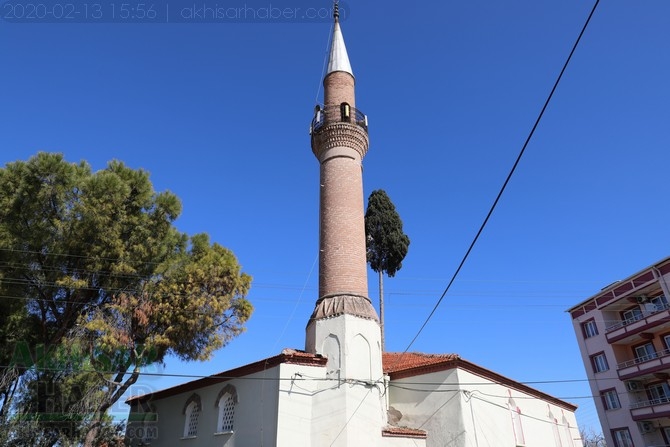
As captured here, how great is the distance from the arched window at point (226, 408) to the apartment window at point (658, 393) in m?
23.7

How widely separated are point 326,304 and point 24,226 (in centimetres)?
970

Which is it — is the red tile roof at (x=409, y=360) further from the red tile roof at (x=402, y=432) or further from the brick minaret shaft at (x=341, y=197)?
the brick minaret shaft at (x=341, y=197)

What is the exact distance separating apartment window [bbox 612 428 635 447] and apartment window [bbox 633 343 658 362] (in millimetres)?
4145

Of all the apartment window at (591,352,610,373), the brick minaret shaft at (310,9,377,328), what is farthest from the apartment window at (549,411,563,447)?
the apartment window at (591,352,610,373)

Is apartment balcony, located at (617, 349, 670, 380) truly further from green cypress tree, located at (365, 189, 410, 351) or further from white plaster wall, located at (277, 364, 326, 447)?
white plaster wall, located at (277, 364, 326, 447)

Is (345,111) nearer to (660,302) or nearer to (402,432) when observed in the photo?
(402,432)

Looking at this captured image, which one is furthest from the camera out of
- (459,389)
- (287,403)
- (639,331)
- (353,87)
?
(639,331)

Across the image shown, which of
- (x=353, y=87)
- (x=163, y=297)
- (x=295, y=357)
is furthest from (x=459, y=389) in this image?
(x=353, y=87)

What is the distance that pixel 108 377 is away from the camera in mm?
15156

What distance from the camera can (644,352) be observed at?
91.7 feet

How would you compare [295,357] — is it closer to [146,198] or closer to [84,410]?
[146,198]

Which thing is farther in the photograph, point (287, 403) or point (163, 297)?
point (163, 297)

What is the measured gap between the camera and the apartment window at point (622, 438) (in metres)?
26.8

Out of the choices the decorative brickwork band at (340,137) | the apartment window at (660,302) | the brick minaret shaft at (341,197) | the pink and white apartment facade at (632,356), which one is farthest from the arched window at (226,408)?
the apartment window at (660,302)
